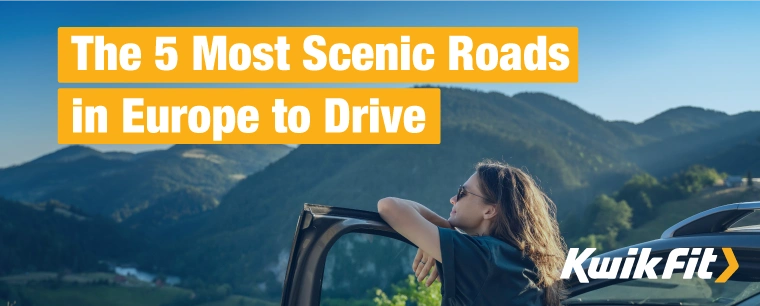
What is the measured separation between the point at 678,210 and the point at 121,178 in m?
58.2

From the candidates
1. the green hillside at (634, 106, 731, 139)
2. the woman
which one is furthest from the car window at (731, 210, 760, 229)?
the green hillside at (634, 106, 731, 139)

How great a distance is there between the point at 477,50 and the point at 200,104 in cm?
517

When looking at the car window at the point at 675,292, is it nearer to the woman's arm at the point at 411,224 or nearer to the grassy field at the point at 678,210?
the woman's arm at the point at 411,224

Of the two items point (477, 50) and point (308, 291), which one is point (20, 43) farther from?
point (308, 291)

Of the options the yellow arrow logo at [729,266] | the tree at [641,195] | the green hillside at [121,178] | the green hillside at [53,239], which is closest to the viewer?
the yellow arrow logo at [729,266]

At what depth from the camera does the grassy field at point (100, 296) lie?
92.1 ft

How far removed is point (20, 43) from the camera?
200 ft

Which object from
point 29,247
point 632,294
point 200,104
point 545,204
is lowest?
point 29,247

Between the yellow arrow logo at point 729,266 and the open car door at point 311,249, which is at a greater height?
the open car door at point 311,249

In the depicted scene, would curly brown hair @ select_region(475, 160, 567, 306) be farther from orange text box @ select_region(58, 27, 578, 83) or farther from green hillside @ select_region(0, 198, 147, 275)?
green hillside @ select_region(0, 198, 147, 275)

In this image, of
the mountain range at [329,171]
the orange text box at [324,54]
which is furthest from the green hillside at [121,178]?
the orange text box at [324,54]

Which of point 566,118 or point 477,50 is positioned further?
point 566,118

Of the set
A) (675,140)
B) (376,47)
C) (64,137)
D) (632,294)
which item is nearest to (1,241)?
(64,137)

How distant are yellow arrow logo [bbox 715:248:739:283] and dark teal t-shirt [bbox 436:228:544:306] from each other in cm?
89
